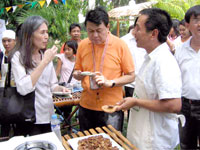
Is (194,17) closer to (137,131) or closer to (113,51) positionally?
(113,51)

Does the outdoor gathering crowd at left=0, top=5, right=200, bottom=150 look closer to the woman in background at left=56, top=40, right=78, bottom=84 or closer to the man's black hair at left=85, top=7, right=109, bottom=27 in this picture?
the man's black hair at left=85, top=7, right=109, bottom=27

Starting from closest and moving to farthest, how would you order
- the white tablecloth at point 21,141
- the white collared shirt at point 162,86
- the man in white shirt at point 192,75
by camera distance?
the white tablecloth at point 21,141, the white collared shirt at point 162,86, the man in white shirt at point 192,75

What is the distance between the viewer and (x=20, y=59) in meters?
1.79

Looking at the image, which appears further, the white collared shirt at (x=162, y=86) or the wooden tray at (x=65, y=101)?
the wooden tray at (x=65, y=101)

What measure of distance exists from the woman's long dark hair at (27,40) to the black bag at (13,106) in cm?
16

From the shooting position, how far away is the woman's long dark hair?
1.83 m

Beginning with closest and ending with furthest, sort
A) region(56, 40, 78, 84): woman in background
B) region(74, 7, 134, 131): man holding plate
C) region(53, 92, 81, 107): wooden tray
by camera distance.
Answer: region(74, 7, 134, 131): man holding plate, region(53, 92, 81, 107): wooden tray, region(56, 40, 78, 84): woman in background

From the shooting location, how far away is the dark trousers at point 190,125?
214cm

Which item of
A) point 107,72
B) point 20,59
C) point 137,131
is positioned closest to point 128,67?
point 107,72

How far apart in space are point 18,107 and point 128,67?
111cm

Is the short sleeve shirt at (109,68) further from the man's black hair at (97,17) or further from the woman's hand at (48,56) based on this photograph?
the woman's hand at (48,56)

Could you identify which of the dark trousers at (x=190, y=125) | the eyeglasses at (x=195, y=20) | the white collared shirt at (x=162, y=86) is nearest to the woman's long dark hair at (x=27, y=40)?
the white collared shirt at (x=162, y=86)

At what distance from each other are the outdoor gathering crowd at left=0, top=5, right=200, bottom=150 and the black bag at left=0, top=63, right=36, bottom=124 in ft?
0.23

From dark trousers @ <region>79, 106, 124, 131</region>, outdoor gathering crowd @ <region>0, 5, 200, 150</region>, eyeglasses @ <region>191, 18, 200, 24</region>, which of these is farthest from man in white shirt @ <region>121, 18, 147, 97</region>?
dark trousers @ <region>79, 106, 124, 131</region>
